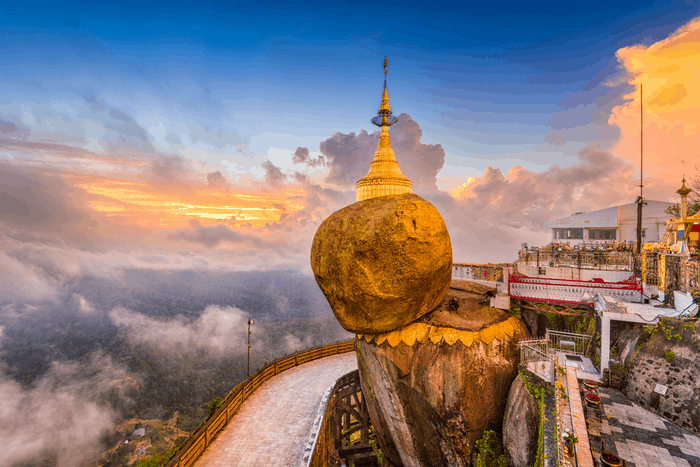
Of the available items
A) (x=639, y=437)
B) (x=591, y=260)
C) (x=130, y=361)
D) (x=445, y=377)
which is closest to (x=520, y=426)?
Result: (x=445, y=377)

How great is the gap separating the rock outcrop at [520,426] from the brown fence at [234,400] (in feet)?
43.3

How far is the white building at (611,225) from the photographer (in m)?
42.1

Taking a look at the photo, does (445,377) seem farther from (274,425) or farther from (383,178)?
(383,178)

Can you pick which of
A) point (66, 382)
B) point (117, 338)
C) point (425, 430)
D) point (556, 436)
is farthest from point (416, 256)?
point (117, 338)

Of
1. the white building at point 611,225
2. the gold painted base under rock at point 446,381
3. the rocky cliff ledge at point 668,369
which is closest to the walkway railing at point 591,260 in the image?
the rocky cliff ledge at point 668,369

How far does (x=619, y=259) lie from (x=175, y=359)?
4806 inches

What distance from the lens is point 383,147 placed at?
20.4 meters

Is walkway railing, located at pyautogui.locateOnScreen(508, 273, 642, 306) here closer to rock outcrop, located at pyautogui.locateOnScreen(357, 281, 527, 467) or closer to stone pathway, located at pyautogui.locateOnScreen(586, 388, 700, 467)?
rock outcrop, located at pyautogui.locateOnScreen(357, 281, 527, 467)

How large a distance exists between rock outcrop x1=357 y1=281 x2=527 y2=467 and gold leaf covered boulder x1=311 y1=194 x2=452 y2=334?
1.09 metres

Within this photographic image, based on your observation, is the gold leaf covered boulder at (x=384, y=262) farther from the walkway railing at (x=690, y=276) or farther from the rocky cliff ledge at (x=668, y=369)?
the walkway railing at (x=690, y=276)

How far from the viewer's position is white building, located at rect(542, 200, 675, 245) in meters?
42.1

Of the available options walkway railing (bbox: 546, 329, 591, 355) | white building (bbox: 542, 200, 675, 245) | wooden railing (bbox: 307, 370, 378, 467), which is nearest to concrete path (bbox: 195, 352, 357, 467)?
wooden railing (bbox: 307, 370, 378, 467)

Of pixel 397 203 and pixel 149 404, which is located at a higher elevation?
pixel 397 203

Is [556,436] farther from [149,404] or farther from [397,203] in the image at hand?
[149,404]
